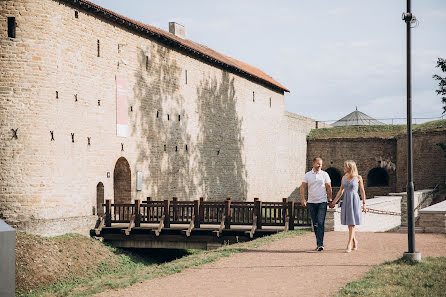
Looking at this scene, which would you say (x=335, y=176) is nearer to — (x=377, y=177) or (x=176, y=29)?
(x=377, y=177)

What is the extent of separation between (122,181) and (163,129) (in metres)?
3.93

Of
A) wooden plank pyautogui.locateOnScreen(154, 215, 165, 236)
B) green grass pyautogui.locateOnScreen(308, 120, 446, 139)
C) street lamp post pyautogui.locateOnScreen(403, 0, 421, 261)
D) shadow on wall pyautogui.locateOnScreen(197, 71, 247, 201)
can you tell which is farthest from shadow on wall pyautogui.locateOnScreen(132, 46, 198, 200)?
green grass pyautogui.locateOnScreen(308, 120, 446, 139)

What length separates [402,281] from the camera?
366 inches

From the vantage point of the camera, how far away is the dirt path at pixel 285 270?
918cm

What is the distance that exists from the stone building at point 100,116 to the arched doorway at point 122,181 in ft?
0.16

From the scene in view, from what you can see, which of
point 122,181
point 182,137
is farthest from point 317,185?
point 182,137

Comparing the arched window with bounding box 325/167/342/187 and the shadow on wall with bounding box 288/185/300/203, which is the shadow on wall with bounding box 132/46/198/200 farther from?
the arched window with bounding box 325/167/342/187

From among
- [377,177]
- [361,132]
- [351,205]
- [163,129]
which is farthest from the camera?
[377,177]

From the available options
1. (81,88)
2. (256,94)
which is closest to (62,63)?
(81,88)

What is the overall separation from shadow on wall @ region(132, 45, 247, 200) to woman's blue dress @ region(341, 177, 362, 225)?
15.1 meters

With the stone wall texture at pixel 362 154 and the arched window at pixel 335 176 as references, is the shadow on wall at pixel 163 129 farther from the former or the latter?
the arched window at pixel 335 176

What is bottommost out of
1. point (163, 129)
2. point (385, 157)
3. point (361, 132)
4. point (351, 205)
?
point (351, 205)

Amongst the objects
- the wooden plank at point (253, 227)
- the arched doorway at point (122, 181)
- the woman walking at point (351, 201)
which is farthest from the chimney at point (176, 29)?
the woman walking at point (351, 201)

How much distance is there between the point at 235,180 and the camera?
120ft
